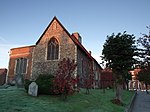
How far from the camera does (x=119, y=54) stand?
17344 millimetres

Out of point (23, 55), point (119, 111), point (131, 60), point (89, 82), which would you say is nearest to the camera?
point (119, 111)

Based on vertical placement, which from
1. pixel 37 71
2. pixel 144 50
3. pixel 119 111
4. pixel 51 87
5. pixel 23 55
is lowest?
pixel 119 111

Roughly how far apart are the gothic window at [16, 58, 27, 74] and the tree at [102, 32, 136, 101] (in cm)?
1932

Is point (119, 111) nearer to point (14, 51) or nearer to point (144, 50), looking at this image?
point (144, 50)

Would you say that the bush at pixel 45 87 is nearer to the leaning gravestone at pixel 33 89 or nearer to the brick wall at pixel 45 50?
the leaning gravestone at pixel 33 89

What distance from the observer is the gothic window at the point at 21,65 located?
105 ft

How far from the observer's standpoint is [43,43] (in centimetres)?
2620

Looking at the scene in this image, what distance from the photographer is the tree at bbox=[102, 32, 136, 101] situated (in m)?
17.1

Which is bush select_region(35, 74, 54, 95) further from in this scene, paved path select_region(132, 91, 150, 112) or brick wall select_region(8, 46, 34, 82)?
brick wall select_region(8, 46, 34, 82)

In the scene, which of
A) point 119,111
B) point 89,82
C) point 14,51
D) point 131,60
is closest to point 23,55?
point 14,51

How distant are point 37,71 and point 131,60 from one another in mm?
13987

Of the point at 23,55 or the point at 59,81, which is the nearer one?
the point at 59,81

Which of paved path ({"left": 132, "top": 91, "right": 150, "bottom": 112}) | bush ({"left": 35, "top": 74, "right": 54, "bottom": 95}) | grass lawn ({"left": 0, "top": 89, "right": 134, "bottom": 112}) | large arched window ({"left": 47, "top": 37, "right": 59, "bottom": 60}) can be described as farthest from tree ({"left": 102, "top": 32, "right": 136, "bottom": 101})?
large arched window ({"left": 47, "top": 37, "right": 59, "bottom": 60})

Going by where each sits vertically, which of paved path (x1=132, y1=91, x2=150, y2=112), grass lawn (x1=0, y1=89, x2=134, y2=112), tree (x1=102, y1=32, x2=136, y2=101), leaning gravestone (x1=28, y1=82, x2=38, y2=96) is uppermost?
tree (x1=102, y1=32, x2=136, y2=101)
